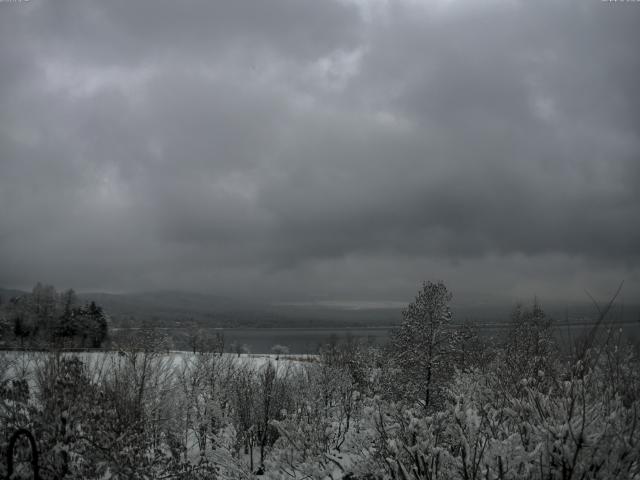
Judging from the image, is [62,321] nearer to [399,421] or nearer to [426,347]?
[426,347]

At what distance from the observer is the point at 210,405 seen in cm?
2650

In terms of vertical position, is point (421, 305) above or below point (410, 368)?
above

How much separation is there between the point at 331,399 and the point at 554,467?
25197 millimetres

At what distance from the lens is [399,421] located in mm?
10266

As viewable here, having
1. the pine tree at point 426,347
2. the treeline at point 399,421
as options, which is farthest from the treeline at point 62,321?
the pine tree at point 426,347

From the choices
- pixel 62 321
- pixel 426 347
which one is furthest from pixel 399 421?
pixel 62 321

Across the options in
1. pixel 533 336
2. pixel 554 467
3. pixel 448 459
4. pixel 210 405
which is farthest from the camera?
pixel 533 336

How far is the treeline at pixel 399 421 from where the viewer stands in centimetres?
670

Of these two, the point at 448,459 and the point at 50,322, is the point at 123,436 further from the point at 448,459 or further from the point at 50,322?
the point at 50,322

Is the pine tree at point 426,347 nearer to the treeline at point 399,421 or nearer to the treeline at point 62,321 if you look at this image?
the treeline at point 399,421

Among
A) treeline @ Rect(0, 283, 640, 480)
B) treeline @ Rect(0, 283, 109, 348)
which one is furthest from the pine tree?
treeline @ Rect(0, 283, 109, 348)

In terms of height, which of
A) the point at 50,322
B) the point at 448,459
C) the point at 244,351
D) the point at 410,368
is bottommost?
the point at 244,351

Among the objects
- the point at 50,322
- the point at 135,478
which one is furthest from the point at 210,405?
the point at 50,322

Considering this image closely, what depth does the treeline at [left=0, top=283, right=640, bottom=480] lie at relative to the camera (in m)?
6.70
